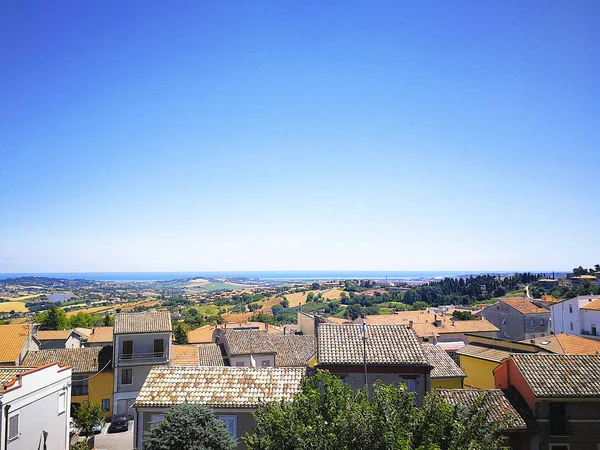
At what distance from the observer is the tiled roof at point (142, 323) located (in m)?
38.4

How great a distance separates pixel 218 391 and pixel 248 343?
73.6ft

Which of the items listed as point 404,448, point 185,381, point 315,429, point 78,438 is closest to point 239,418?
point 185,381

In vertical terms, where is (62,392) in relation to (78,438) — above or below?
above

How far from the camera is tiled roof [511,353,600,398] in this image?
21.2 meters

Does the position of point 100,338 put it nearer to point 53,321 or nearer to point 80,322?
point 53,321

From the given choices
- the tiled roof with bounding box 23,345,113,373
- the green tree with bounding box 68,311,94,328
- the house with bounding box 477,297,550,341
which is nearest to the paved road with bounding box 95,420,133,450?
the tiled roof with bounding box 23,345,113,373

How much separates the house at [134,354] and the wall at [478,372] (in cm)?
2386

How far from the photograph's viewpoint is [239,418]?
65.8 feet

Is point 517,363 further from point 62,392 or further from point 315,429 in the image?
point 62,392

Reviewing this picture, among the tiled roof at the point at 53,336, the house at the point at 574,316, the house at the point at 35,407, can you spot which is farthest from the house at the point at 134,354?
the house at the point at 574,316

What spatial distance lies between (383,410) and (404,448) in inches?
77.9

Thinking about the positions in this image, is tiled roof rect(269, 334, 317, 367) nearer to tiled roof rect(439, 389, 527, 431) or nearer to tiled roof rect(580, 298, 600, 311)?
tiled roof rect(439, 389, 527, 431)

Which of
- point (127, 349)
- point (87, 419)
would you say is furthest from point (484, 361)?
point (127, 349)

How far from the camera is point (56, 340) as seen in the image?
5828 centimetres
